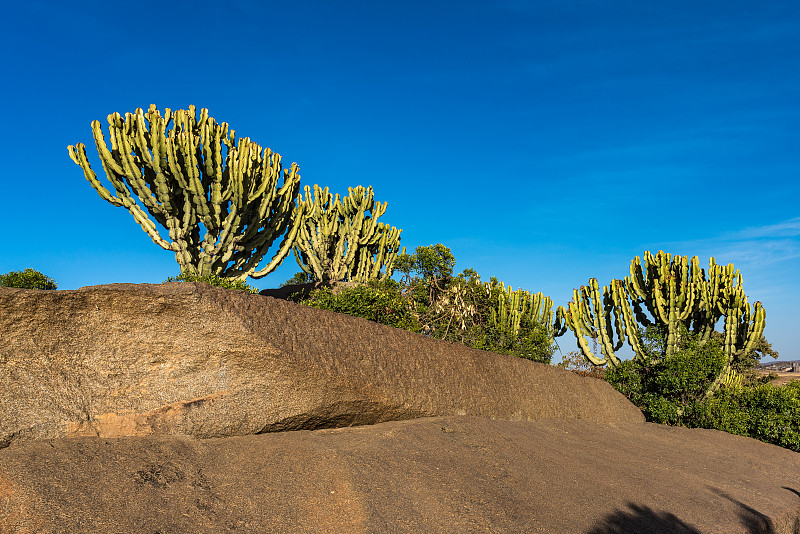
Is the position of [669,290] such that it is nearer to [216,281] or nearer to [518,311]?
[518,311]

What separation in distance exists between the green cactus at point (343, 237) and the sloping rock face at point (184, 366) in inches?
580

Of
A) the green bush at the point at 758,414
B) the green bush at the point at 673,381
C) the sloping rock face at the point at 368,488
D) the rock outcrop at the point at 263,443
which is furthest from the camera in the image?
the green bush at the point at 673,381

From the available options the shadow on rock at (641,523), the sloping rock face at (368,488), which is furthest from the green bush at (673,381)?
the shadow on rock at (641,523)

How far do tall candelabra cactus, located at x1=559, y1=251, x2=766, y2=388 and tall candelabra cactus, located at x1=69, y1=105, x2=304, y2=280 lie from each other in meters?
9.13

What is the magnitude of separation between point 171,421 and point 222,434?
44cm

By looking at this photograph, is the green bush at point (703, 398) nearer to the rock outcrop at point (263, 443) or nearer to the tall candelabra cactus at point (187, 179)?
the rock outcrop at point (263, 443)

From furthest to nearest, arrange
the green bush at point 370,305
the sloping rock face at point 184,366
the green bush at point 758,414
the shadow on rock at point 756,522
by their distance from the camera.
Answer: the green bush at point 758,414
the green bush at point 370,305
the shadow on rock at point 756,522
the sloping rock face at point 184,366

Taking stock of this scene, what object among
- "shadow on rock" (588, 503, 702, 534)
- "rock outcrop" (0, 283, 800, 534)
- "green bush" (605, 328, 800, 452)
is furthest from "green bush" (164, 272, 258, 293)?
"green bush" (605, 328, 800, 452)

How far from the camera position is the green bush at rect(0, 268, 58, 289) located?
43.1ft

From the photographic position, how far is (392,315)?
10.8m

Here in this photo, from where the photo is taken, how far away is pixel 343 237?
67.9 feet

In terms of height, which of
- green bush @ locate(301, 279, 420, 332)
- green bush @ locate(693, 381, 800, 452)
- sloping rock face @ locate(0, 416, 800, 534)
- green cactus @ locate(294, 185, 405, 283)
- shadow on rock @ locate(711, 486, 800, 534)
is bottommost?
shadow on rock @ locate(711, 486, 800, 534)

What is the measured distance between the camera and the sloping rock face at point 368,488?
327cm

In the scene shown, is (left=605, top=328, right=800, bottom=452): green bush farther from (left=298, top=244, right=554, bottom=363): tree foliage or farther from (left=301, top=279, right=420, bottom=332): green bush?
(left=301, top=279, right=420, bottom=332): green bush
